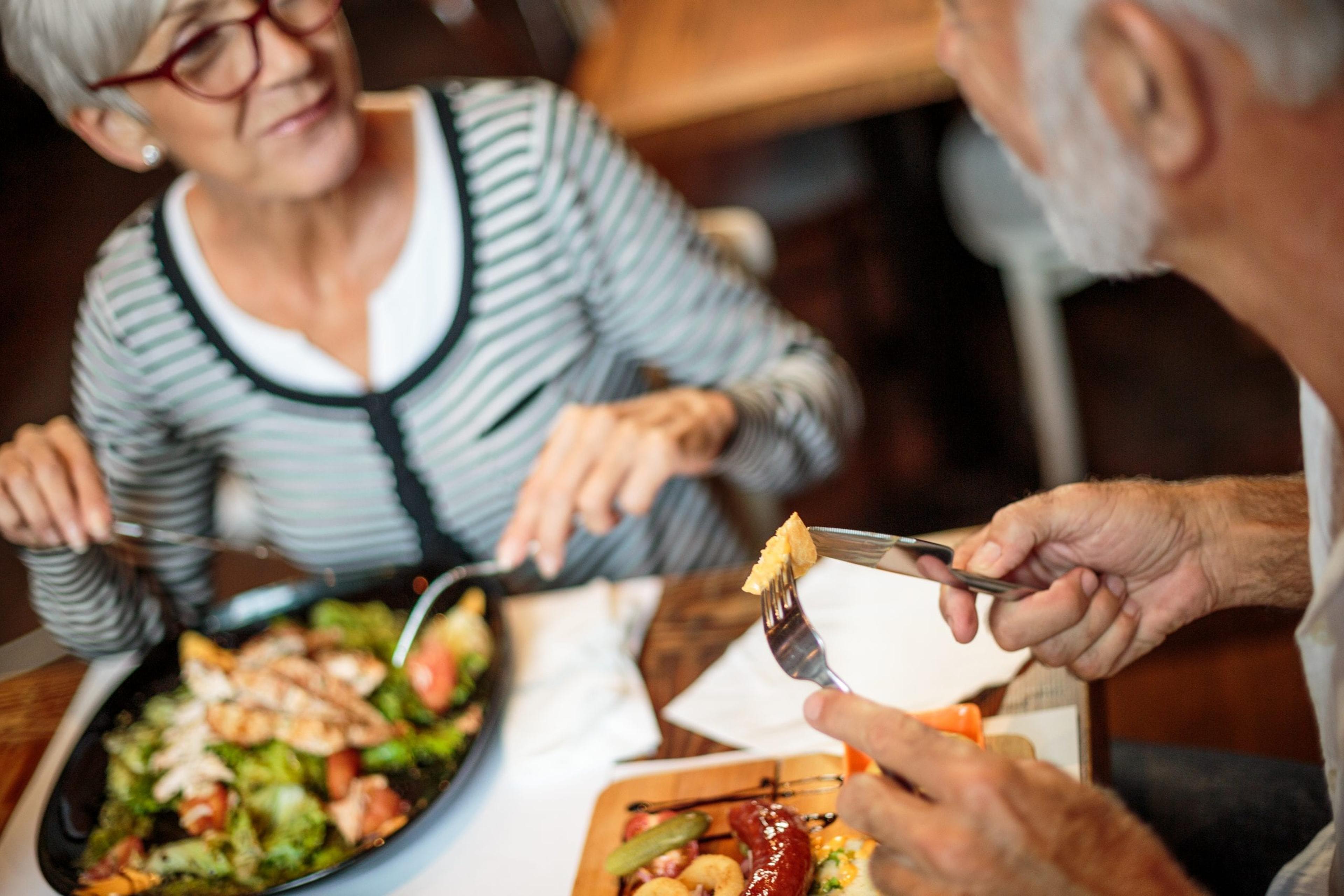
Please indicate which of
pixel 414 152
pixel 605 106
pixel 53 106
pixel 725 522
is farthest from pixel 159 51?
pixel 605 106

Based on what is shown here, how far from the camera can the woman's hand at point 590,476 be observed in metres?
1.26

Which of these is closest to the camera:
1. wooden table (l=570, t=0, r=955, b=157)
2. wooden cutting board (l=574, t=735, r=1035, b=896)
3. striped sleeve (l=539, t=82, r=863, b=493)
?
wooden cutting board (l=574, t=735, r=1035, b=896)

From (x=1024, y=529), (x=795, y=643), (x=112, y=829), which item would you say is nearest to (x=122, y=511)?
(x=112, y=829)

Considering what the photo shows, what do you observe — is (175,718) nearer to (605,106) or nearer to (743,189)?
(605,106)

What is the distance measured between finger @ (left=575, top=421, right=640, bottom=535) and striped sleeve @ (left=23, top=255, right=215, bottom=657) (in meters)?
0.59

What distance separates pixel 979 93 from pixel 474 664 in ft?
2.77

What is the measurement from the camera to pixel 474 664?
1.30 metres

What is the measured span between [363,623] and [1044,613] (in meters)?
0.85

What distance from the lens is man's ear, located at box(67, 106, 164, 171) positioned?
1334 millimetres

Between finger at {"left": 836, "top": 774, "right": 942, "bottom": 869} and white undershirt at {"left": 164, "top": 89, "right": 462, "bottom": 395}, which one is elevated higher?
white undershirt at {"left": 164, "top": 89, "right": 462, "bottom": 395}

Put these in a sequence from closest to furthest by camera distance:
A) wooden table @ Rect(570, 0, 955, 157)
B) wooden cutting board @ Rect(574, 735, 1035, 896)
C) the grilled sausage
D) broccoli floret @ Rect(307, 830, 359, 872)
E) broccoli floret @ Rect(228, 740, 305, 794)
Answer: the grilled sausage < wooden cutting board @ Rect(574, 735, 1035, 896) < broccoli floret @ Rect(307, 830, 359, 872) < broccoli floret @ Rect(228, 740, 305, 794) < wooden table @ Rect(570, 0, 955, 157)

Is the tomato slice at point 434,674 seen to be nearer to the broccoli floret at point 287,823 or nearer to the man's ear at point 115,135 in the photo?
the broccoli floret at point 287,823

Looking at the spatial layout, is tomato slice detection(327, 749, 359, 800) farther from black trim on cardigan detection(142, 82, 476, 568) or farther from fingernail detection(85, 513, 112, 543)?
fingernail detection(85, 513, 112, 543)

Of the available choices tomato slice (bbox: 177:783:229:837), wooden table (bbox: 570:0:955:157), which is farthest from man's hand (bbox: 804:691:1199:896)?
wooden table (bbox: 570:0:955:157)
